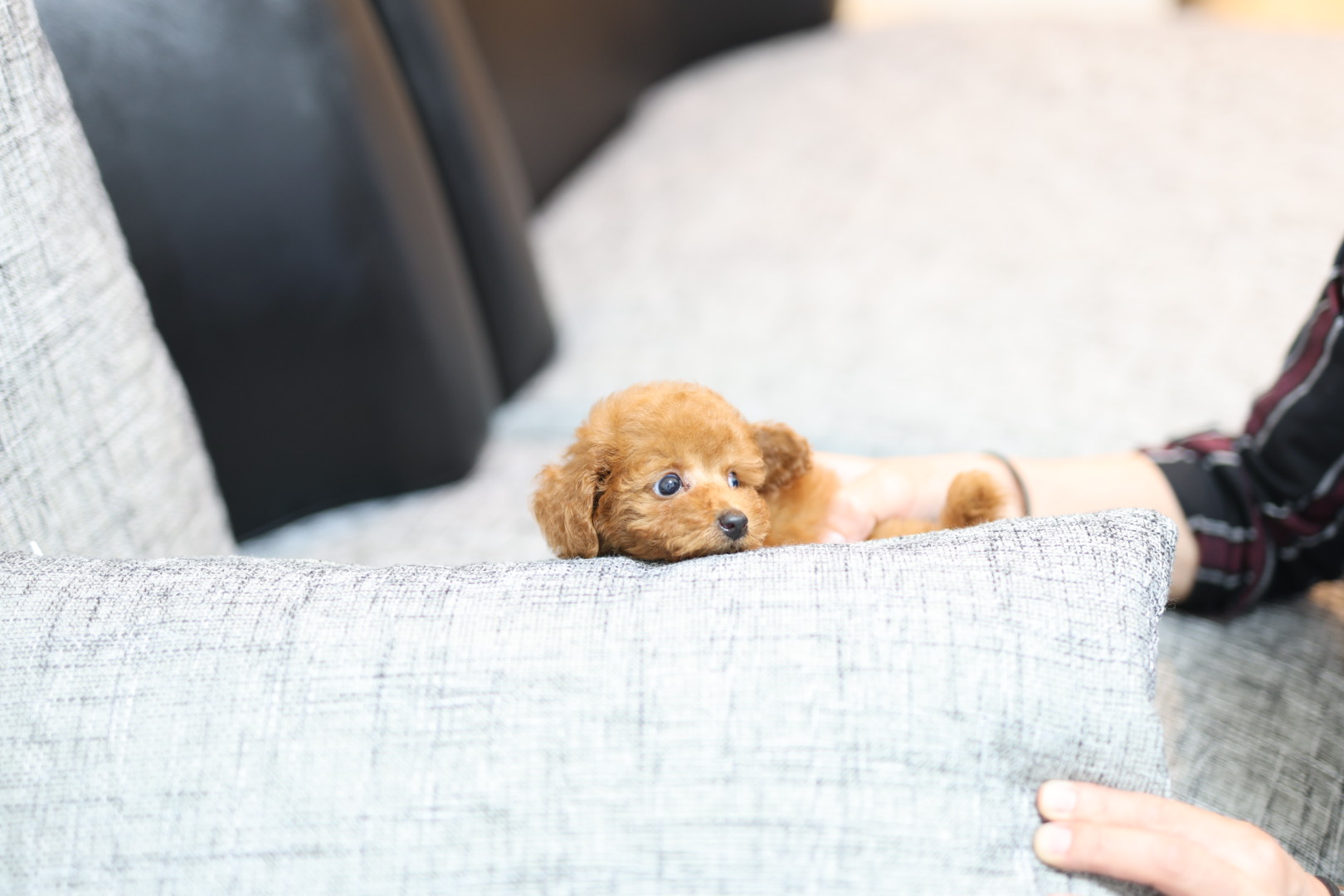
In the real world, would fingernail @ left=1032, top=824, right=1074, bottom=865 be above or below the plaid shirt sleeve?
above

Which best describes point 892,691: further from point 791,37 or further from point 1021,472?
point 791,37

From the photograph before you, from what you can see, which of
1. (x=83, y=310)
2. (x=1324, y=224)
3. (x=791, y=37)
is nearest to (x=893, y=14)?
(x=791, y=37)

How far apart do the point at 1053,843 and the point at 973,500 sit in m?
0.29

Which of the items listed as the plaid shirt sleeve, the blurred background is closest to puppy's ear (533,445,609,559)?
the plaid shirt sleeve

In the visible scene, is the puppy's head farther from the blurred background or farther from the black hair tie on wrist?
the blurred background

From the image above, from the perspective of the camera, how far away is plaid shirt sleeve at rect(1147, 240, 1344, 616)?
0.96 metres

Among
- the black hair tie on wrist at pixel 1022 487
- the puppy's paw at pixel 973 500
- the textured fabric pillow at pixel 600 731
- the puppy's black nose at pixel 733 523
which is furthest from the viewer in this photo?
the black hair tie on wrist at pixel 1022 487

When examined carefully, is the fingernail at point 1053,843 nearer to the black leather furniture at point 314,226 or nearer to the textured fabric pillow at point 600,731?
the textured fabric pillow at point 600,731

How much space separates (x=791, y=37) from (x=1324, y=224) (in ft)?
3.63

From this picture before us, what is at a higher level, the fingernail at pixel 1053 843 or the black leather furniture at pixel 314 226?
the black leather furniture at pixel 314 226

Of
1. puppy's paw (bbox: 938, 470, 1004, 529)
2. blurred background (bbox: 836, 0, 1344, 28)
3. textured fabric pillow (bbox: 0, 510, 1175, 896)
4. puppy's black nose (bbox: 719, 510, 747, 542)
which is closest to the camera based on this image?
textured fabric pillow (bbox: 0, 510, 1175, 896)

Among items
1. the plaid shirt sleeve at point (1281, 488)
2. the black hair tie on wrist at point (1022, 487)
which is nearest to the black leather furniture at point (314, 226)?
the black hair tie on wrist at point (1022, 487)

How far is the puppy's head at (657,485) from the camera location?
650 millimetres

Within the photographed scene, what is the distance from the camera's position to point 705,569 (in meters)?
0.59
